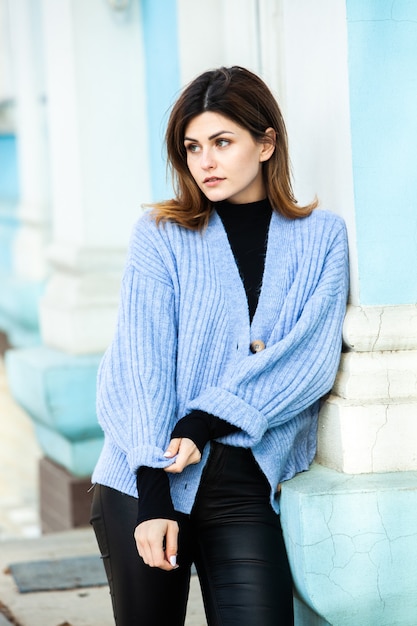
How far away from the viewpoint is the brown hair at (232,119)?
2520 millimetres

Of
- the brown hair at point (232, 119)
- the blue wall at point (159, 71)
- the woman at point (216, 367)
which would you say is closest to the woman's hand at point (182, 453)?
the woman at point (216, 367)

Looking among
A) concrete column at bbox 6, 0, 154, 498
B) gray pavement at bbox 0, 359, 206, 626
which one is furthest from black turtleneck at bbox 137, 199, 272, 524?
concrete column at bbox 6, 0, 154, 498

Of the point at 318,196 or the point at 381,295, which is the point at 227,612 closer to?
the point at 381,295

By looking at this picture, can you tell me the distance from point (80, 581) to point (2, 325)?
6569 millimetres

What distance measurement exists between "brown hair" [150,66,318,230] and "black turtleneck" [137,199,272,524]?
0.15 ft

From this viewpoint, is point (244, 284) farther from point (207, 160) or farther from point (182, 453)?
point (182, 453)

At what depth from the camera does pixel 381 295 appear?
103 inches

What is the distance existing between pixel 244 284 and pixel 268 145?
33 centimetres

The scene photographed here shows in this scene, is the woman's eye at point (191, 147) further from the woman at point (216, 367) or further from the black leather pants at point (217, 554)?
the black leather pants at point (217, 554)

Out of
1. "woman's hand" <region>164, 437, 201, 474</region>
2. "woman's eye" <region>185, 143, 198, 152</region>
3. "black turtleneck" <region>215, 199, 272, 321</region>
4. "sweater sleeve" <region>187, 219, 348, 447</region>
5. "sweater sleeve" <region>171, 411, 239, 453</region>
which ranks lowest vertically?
"woman's hand" <region>164, 437, 201, 474</region>

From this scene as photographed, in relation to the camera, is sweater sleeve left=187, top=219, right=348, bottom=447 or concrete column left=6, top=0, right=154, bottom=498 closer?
sweater sleeve left=187, top=219, right=348, bottom=447

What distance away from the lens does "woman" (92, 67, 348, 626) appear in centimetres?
241

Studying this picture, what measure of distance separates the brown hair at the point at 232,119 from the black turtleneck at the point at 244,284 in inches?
1.8

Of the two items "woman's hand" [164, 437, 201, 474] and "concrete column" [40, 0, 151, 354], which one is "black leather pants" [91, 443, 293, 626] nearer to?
"woman's hand" [164, 437, 201, 474]
